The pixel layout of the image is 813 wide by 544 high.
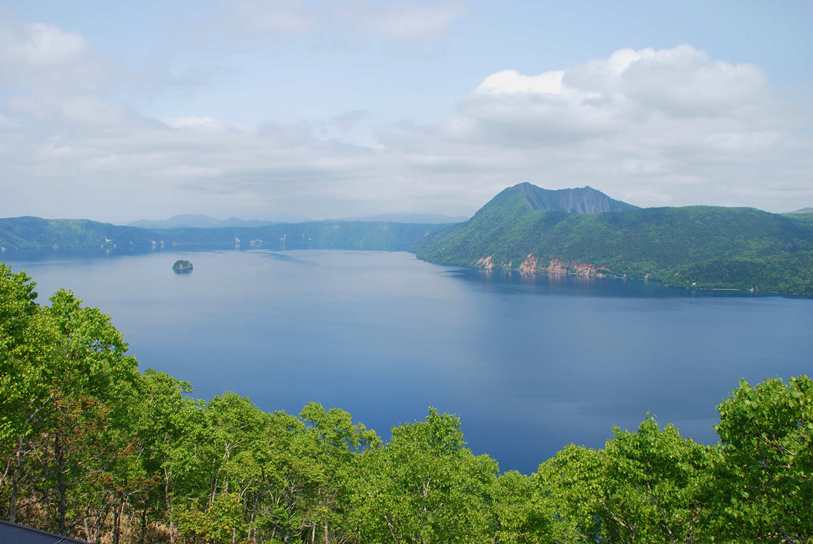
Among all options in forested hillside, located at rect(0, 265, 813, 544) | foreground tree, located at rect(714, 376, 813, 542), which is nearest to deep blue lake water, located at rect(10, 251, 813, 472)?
forested hillside, located at rect(0, 265, 813, 544)

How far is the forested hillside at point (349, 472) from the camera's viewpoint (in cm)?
1903

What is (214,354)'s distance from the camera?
5684 inches

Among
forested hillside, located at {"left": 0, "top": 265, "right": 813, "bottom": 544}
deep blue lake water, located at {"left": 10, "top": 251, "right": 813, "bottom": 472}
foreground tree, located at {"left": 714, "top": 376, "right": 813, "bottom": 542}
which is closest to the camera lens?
foreground tree, located at {"left": 714, "top": 376, "right": 813, "bottom": 542}

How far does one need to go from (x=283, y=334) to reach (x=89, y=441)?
6049 inches

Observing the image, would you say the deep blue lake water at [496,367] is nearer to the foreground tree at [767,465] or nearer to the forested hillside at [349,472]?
the forested hillside at [349,472]

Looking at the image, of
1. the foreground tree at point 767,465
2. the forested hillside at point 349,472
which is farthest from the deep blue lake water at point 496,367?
the foreground tree at point 767,465

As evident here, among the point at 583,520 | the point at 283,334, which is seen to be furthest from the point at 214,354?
the point at 583,520

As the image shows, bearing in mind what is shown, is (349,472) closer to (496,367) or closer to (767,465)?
(767,465)

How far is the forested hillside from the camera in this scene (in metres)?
19.0

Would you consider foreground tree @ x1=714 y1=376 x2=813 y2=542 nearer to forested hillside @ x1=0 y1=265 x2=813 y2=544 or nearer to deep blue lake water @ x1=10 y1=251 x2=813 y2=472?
forested hillside @ x1=0 y1=265 x2=813 y2=544

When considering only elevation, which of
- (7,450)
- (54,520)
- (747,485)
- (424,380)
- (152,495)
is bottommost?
(424,380)

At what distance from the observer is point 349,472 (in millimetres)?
36781

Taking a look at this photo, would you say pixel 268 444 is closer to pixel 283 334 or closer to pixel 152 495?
pixel 152 495

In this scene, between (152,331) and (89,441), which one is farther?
(152,331)
